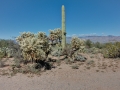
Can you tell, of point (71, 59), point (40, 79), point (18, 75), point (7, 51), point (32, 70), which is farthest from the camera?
point (7, 51)

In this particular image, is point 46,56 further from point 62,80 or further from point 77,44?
point 62,80

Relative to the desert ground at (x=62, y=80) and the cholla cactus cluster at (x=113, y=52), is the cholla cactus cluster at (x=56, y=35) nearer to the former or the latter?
the cholla cactus cluster at (x=113, y=52)

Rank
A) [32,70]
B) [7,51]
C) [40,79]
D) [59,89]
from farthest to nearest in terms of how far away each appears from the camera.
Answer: [7,51], [32,70], [40,79], [59,89]

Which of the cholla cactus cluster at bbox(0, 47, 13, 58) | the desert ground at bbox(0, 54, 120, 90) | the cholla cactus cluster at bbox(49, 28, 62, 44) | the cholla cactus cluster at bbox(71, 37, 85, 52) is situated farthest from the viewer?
the cholla cactus cluster at bbox(49, 28, 62, 44)

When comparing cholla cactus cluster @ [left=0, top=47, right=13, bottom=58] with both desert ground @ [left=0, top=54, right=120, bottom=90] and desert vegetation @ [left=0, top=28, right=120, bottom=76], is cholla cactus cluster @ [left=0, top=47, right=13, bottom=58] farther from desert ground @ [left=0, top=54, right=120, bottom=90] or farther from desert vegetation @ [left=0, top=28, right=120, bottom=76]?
desert ground @ [left=0, top=54, right=120, bottom=90]

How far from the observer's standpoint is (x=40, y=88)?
779 cm

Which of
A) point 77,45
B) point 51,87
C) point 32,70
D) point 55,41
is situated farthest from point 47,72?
point 55,41

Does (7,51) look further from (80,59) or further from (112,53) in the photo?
(112,53)

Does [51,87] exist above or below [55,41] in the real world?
below

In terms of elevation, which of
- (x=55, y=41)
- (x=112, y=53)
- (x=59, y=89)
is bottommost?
(x=59, y=89)

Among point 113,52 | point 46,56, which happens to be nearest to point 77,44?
point 46,56

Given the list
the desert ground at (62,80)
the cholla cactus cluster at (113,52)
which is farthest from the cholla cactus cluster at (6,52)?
the cholla cactus cluster at (113,52)

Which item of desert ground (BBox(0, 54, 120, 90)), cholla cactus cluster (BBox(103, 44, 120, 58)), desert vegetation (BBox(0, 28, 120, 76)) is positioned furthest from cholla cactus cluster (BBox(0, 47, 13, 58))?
cholla cactus cluster (BBox(103, 44, 120, 58))

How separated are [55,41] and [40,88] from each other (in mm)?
13074
